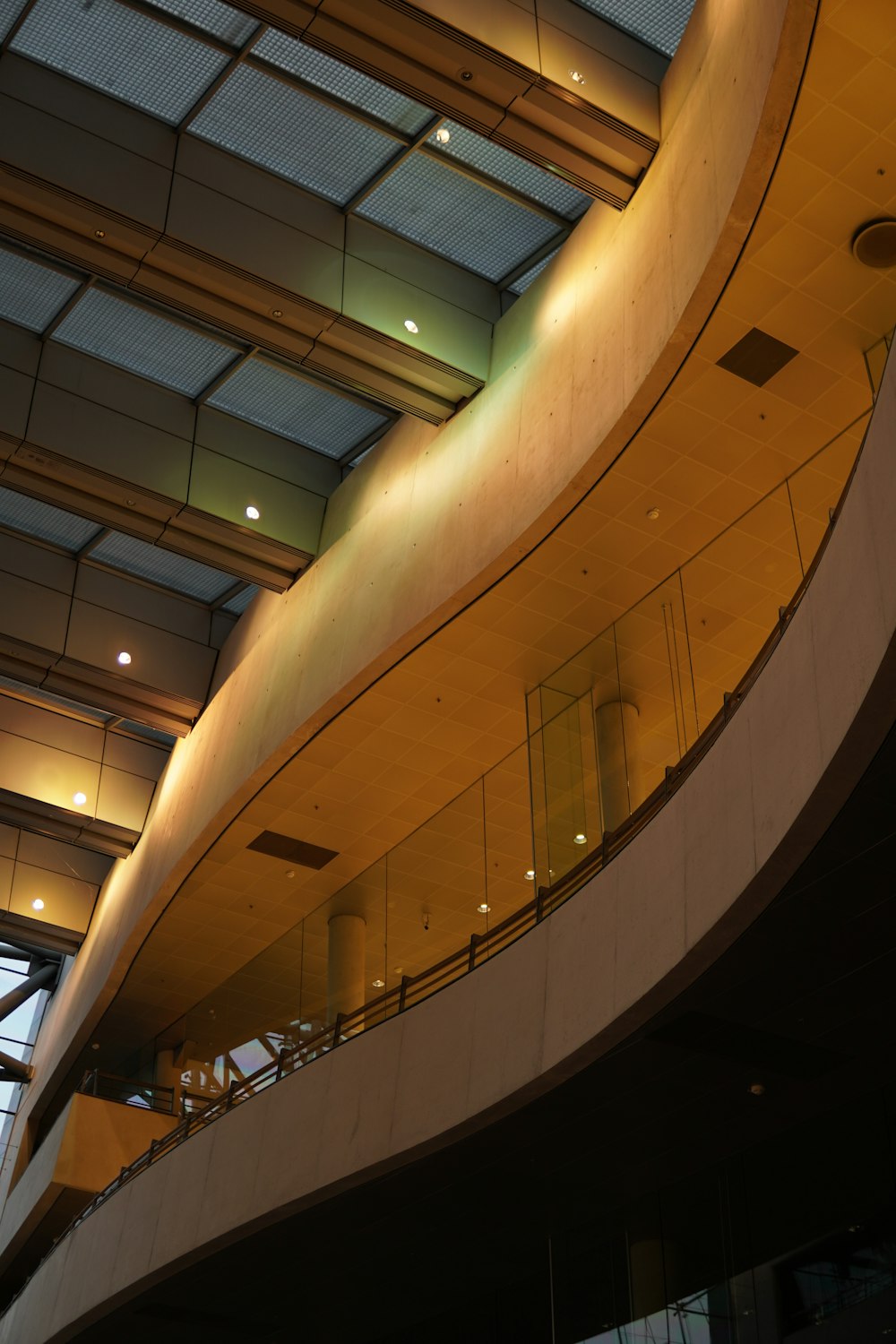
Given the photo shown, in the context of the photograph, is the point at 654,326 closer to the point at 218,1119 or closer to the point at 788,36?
the point at 788,36

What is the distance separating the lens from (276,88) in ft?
52.6

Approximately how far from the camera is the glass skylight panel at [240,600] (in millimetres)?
23375

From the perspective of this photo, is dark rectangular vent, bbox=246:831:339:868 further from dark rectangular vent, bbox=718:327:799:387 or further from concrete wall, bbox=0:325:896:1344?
dark rectangular vent, bbox=718:327:799:387

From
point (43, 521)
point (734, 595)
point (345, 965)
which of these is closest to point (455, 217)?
point (734, 595)

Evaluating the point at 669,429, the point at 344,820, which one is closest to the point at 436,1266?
the point at 344,820

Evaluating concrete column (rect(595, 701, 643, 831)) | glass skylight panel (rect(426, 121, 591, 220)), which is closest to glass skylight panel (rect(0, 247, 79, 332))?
glass skylight panel (rect(426, 121, 591, 220))

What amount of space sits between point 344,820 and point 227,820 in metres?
1.68

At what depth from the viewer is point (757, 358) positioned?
1338 centimetres

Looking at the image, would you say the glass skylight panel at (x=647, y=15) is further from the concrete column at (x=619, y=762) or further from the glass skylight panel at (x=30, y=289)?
the glass skylight panel at (x=30, y=289)

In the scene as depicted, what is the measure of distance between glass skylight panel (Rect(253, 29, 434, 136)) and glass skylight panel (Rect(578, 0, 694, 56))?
2.24 meters

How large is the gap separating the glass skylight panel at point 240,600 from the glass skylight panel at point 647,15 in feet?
37.0

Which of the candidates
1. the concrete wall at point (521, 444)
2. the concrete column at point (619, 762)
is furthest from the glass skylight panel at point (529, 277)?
the concrete column at point (619, 762)

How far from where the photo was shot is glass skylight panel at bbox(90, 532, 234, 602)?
74.8 feet

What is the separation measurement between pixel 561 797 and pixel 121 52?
9.66 meters
